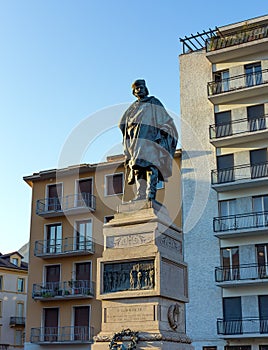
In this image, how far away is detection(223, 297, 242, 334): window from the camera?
107 feet

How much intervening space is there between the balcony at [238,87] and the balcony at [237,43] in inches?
61.2

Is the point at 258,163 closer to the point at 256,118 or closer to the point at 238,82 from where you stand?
the point at 256,118

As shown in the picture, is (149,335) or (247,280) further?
(247,280)

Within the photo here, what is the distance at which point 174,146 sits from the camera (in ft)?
49.2

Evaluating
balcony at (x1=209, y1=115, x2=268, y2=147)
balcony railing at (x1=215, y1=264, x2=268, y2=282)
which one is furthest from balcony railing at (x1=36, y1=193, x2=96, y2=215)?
balcony railing at (x1=215, y1=264, x2=268, y2=282)

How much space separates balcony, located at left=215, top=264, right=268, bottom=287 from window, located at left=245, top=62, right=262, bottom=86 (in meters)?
11.4

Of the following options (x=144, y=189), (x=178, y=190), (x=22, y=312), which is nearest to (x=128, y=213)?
(x=144, y=189)

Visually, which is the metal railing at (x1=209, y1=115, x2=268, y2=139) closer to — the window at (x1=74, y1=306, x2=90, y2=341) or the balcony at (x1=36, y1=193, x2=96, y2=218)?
the balcony at (x1=36, y1=193, x2=96, y2=218)

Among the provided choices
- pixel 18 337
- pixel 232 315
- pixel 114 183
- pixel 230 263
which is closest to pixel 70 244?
pixel 114 183

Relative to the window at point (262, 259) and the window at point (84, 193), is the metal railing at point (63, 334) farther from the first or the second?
the window at point (262, 259)

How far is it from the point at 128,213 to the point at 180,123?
81.8ft

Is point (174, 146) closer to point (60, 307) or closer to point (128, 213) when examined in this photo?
point (128, 213)

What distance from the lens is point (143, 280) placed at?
12.8 metres

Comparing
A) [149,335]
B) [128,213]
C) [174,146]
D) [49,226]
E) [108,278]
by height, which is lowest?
[149,335]
